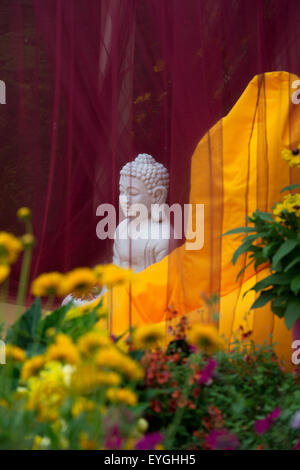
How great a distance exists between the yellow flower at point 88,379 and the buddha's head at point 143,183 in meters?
1.87

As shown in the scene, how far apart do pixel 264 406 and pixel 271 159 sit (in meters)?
1.24

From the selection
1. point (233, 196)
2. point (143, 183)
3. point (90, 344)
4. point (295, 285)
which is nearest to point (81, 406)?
point (90, 344)

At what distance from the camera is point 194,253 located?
9.18 ft

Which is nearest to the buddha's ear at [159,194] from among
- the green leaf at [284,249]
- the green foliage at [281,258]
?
the green foliage at [281,258]

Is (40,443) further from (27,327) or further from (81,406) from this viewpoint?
(27,327)

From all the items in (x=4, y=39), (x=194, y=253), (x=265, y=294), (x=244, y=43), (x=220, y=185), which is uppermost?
(x=4, y=39)

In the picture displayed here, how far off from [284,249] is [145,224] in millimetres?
1188

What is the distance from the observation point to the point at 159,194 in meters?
3.38

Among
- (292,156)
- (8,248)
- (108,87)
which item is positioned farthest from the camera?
(108,87)

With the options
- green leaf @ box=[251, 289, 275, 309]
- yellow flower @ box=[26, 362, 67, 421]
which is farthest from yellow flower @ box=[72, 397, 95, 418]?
green leaf @ box=[251, 289, 275, 309]

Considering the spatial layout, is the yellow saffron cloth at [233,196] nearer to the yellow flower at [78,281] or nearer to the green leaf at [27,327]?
the green leaf at [27,327]
